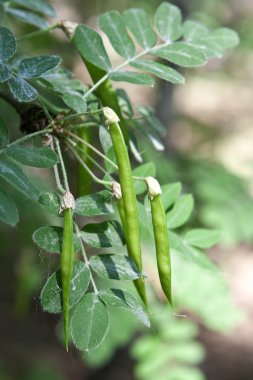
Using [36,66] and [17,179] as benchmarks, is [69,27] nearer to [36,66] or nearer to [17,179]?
[36,66]

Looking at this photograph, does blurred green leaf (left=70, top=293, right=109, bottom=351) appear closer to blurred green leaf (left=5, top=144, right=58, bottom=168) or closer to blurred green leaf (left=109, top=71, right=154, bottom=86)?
blurred green leaf (left=5, top=144, right=58, bottom=168)

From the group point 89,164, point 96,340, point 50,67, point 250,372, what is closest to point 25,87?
point 50,67

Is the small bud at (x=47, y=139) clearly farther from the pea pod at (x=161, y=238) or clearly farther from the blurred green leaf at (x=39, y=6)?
the blurred green leaf at (x=39, y=6)

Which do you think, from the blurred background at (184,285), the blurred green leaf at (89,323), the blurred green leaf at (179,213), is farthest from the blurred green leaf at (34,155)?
the blurred background at (184,285)

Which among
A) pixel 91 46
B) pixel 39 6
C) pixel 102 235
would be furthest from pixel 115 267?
pixel 39 6

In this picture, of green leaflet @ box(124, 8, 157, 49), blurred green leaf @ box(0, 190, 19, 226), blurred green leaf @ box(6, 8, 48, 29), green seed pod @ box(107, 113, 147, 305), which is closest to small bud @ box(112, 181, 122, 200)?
green seed pod @ box(107, 113, 147, 305)
